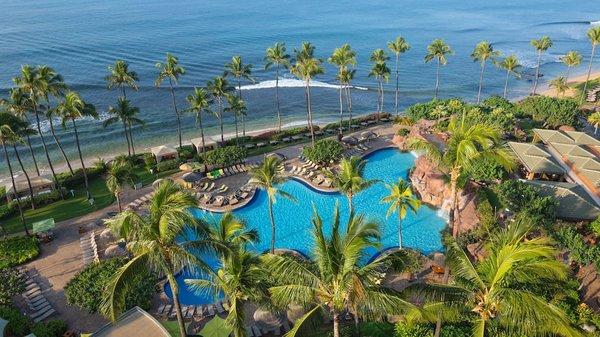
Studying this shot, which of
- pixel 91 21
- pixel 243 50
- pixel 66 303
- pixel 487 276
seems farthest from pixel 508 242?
pixel 91 21

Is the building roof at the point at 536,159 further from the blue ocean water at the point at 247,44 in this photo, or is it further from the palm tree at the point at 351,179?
the blue ocean water at the point at 247,44

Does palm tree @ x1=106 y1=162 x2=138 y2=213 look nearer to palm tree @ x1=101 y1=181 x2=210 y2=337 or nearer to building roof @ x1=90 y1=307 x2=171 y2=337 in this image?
building roof @ x1=90 y1=307 x2=171 y2=337

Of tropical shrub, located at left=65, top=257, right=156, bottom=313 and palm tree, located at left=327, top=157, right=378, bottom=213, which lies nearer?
tropical shrub, located at left=65, top=257, right=156, bottom=313

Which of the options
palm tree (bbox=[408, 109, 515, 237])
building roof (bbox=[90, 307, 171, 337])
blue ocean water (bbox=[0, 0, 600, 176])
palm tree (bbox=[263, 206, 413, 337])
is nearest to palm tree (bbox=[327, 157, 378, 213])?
palm tree (bbox=[408, 109, 515, 237])

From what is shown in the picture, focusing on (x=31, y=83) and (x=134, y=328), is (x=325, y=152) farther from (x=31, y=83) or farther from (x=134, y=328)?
(x=31, y=83)

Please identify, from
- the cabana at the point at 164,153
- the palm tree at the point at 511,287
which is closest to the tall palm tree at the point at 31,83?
the cabana at the point at 164,153

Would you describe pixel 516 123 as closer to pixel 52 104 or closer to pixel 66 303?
pixel 66 303

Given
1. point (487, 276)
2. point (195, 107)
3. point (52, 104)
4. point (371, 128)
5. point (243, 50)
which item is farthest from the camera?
point (243, 50)
